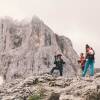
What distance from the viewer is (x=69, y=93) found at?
1060 inches

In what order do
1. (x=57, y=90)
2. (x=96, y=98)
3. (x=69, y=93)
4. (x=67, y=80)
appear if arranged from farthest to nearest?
(x=67, y=80), (x=57, y=90), (x=69, y=93), (x=96, y=98)

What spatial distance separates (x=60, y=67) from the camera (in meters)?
39.9

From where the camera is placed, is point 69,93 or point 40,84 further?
point 40,84

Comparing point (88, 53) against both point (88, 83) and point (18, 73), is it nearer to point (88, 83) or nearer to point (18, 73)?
point (88, 83)

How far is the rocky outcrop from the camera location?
25622 millimetres

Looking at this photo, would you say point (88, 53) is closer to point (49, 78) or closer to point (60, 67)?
point (49, 78)

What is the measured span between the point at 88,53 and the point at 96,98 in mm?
6275

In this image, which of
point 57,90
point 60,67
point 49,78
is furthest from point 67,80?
point 60,67

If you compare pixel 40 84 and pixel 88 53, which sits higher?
pixel 88 53

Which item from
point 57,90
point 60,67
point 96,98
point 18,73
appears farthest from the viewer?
point 18,73

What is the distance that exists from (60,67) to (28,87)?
9421 mm

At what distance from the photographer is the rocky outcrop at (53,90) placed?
25622mm

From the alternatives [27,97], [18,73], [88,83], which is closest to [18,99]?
[27,97]

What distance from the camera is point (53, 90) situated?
29125mm
